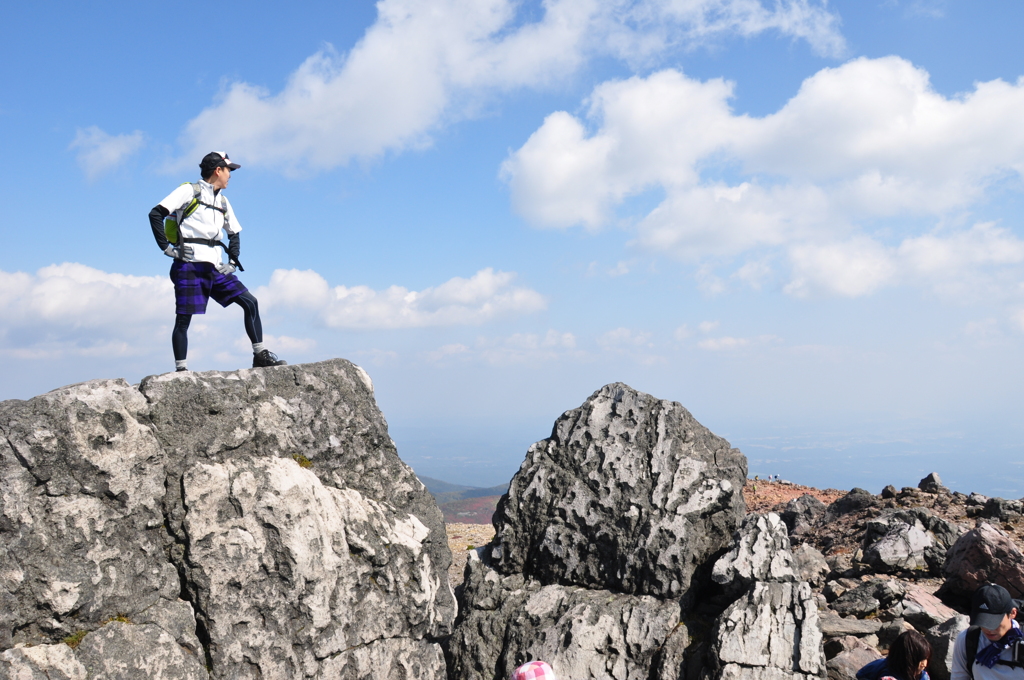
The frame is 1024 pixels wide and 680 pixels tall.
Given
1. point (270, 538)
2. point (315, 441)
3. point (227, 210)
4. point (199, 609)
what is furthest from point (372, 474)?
point (227, 210)

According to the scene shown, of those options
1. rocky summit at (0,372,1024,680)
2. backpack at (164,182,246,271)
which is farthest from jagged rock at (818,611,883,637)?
backpack at (164,182,246,271)

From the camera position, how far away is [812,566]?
569 inches

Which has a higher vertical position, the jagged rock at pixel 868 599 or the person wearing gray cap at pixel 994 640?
the person wearing gray cap at pixel 994 640

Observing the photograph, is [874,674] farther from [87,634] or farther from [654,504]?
[87,634]

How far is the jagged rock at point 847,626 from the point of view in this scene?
35.5ft

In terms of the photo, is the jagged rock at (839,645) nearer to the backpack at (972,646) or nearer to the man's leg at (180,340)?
the backpack at (972,646)

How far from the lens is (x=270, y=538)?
802 cm

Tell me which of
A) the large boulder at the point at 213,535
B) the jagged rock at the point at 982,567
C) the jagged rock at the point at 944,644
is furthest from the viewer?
the jagged rock at the point at 982,567

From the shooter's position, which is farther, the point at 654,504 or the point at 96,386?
the point at 654,504

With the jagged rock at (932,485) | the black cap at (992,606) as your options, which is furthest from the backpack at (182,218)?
the jagged rock at (932,485)

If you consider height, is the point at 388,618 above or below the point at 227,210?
below

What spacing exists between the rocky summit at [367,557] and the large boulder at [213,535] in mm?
23

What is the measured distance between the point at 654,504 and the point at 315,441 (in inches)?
219

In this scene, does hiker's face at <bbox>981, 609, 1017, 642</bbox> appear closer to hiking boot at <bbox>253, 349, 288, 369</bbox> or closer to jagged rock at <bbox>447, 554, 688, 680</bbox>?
jagged rock at <bbox>447, 554, 688, 680</bbox>
